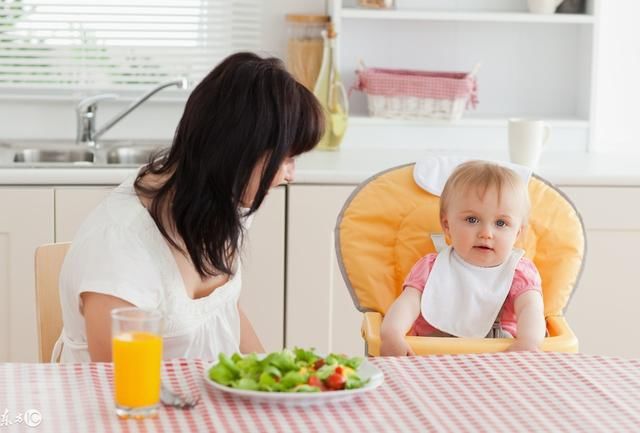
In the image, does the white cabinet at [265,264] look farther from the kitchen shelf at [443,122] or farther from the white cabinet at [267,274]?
the kitchen shelf at [443,122]

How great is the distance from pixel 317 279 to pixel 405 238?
2.40 feet

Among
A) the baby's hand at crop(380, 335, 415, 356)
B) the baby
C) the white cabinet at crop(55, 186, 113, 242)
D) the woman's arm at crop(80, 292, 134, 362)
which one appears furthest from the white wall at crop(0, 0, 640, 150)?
the woman's arm at crop(80, 292, 134, 362)

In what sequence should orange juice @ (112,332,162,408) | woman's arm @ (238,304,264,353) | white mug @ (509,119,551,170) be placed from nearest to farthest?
1. orange juice @ (112,332,162,408)
2. woman's arm @ (238,304,264,353)
3. white mug @ (509,119,551,170)

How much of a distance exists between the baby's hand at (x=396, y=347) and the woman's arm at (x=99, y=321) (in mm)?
525

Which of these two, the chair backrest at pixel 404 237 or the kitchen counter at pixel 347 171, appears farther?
the kitchen counter at pixel 347 171

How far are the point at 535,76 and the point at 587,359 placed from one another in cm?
205

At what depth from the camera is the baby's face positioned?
7.40 ft

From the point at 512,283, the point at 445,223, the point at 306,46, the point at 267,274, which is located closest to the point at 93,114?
the point at 306,46

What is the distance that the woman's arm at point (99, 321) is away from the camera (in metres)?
1.85

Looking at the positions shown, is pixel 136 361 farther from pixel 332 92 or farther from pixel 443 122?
pixel 443 122

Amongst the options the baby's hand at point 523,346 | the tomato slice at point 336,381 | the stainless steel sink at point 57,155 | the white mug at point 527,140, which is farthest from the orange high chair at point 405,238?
the stainless steel sink at point 57,155

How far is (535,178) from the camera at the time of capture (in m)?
2.44

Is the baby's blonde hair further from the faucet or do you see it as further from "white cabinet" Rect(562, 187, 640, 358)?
the faucet

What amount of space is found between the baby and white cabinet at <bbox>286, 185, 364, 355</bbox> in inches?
28.8
